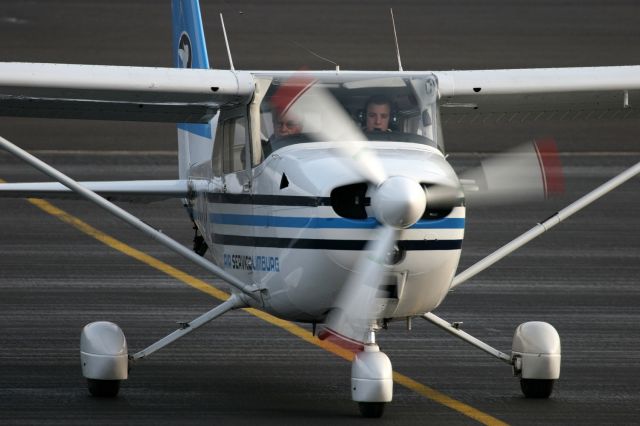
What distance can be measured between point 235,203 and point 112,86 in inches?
39.8

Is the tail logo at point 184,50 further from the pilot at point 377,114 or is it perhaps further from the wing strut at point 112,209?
the pilot at point 377,114

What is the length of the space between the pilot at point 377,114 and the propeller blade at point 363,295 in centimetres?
88

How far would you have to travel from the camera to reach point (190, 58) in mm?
11734

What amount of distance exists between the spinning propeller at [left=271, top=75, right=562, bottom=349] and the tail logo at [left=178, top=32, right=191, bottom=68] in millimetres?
2968

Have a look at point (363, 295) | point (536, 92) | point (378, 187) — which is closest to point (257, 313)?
point (536, 92)

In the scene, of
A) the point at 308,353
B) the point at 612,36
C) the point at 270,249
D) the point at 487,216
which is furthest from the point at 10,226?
the point at 612,36

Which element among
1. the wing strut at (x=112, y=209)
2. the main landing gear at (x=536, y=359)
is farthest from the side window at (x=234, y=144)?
the main landing gear at (x=536, y=359)

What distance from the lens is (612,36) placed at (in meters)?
34.1

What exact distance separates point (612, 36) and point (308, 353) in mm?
24745

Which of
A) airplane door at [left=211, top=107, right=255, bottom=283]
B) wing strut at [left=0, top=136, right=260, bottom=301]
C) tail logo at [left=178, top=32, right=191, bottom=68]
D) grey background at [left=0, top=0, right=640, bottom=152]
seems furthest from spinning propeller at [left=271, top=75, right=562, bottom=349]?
grey background at [left=0, top=0, right=640, bottom=152]

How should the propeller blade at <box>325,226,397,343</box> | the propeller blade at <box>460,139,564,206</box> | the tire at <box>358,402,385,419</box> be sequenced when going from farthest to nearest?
the propeller blade at <box>460,139,564,206</box>, the tire at <box>358,402,385,419</box>, the propeller blade at <box>325,226,397,343</box>

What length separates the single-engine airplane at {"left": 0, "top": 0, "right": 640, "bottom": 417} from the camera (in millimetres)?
8039

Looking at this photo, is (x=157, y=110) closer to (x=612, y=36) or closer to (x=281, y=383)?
(x=281, y=383)

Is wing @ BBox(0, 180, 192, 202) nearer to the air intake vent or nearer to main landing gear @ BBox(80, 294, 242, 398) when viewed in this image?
main landing gear @ BBox(80, 294, 242, 398)
